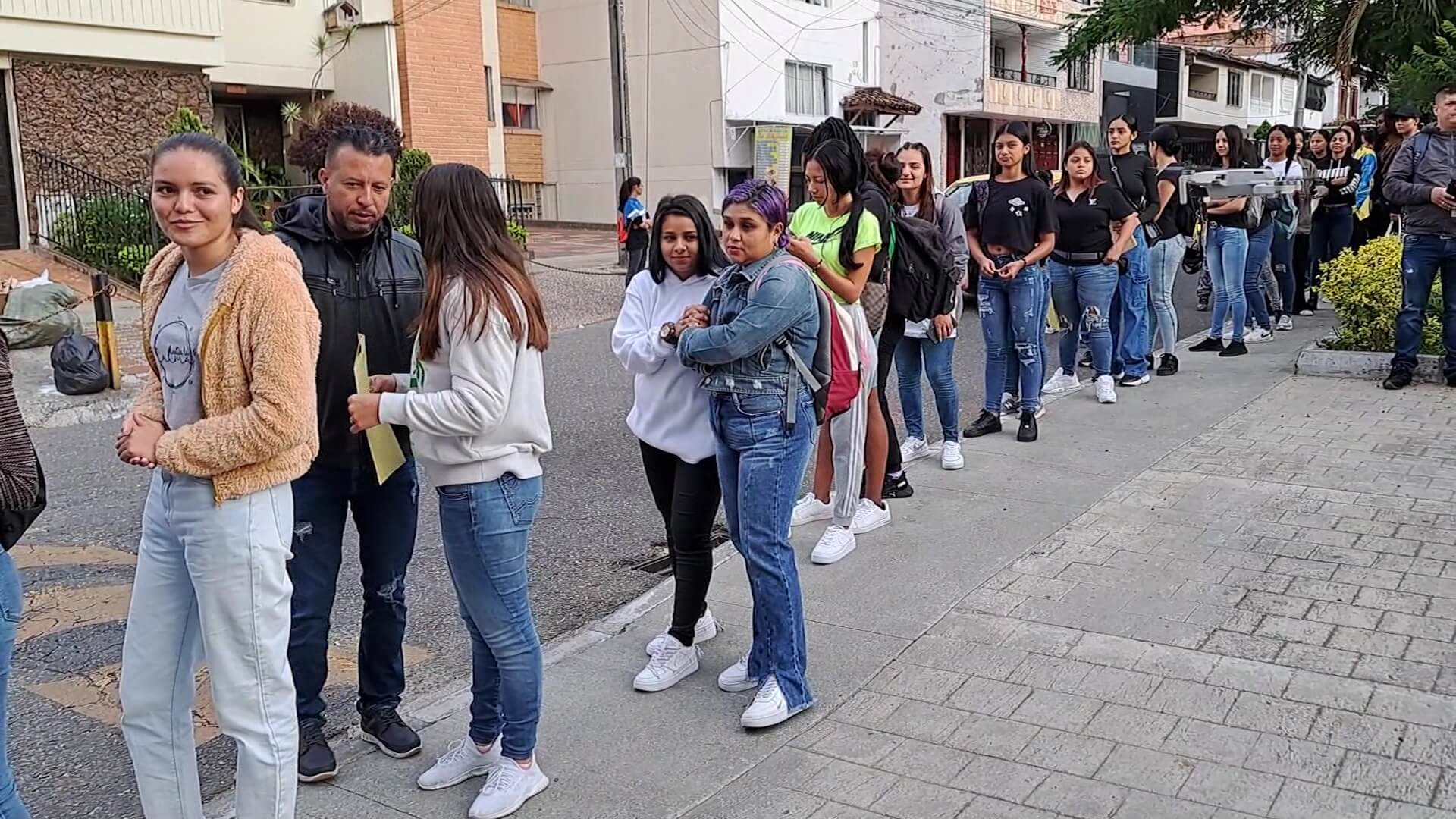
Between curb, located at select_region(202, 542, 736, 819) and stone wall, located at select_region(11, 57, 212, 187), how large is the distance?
1452cm

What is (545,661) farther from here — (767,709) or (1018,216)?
(1018,216)

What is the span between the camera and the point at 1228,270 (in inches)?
395

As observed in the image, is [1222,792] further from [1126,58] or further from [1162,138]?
[1126,58]

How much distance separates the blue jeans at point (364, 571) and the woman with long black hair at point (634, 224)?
11.2 meters

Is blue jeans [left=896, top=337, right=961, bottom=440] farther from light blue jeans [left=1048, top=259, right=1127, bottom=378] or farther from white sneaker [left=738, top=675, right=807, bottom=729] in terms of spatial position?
white sneaker [left=738, top=675, right=807, bottom=729]

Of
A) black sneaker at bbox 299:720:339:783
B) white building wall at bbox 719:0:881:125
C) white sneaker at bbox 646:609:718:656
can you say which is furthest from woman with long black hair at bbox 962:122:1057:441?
white building wall at bbox 719:0:881:125

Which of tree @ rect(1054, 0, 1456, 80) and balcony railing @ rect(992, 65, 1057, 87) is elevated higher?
balcony railing @ rect(992, 65, 1057, 87)

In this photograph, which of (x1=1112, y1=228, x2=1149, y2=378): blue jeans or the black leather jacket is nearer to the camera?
the black leather jacket

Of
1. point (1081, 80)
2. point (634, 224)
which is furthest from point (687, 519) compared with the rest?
point (1081, 80)

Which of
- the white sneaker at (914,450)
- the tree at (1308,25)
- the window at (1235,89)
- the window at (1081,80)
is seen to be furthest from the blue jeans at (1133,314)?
the window at (1235,89)

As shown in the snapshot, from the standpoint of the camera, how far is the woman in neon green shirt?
534 cm

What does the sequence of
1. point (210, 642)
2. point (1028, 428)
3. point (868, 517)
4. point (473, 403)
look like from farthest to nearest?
1. point (1028, 428)
2. point (868, 517)
3. point (473, 403)
4. point (210, 642)

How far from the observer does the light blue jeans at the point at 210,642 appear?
2783 millimetres

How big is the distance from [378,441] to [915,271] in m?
3.52
